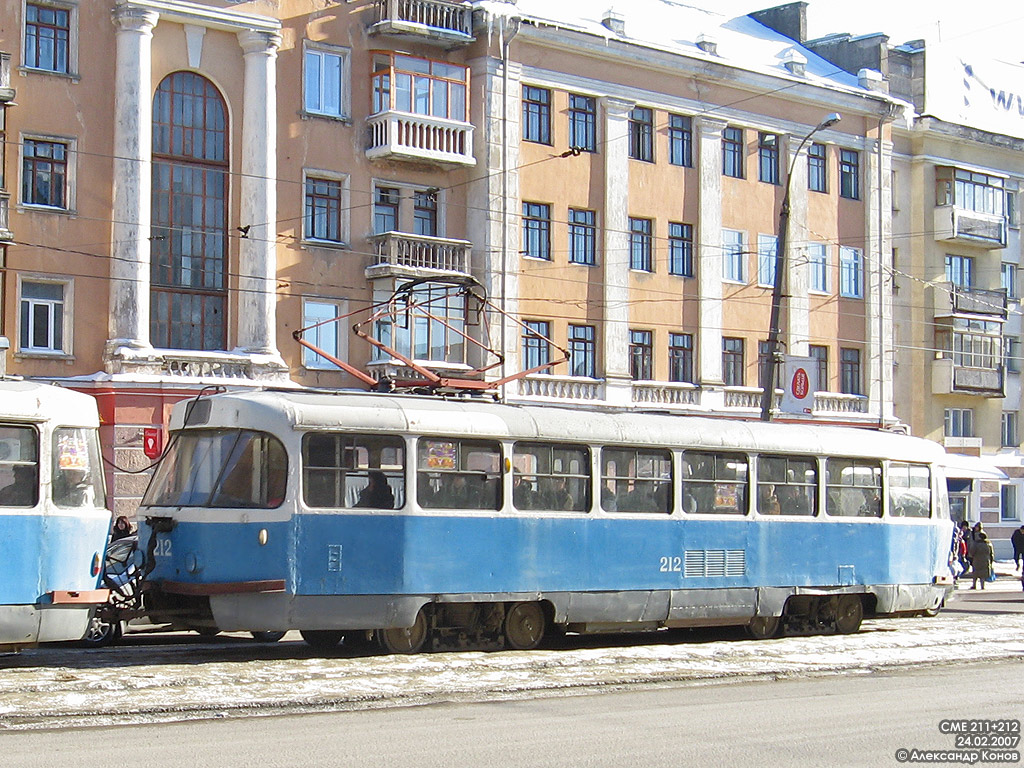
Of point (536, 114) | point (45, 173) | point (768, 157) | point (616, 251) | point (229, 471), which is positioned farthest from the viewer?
point (768, 157)

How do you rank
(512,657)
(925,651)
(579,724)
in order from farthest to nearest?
(925,651), (512,657), (579,724)

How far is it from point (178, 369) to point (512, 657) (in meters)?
16.4

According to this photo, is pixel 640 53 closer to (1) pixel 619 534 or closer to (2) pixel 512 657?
(1) pixel 619 534

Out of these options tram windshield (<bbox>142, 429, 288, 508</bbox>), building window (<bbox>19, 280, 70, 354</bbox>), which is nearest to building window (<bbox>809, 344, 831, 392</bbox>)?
building window (<bbox>19, 280, 70, 354</bbox>)

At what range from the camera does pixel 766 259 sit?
41375 mm

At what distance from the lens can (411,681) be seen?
44.4 ft

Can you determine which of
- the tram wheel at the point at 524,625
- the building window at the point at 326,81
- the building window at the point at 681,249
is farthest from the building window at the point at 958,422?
the tram wheel at the point at 524,625

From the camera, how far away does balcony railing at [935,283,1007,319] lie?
150 ft

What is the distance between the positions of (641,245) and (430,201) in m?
5.91

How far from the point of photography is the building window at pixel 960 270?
152 ft

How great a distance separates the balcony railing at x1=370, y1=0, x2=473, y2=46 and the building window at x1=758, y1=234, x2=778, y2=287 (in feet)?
33.7

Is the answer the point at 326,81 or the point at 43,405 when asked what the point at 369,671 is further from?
the point at 326,81

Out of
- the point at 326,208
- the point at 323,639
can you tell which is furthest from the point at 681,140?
the point at 323,639

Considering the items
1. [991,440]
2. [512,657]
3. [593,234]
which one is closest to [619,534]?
[512,657]
